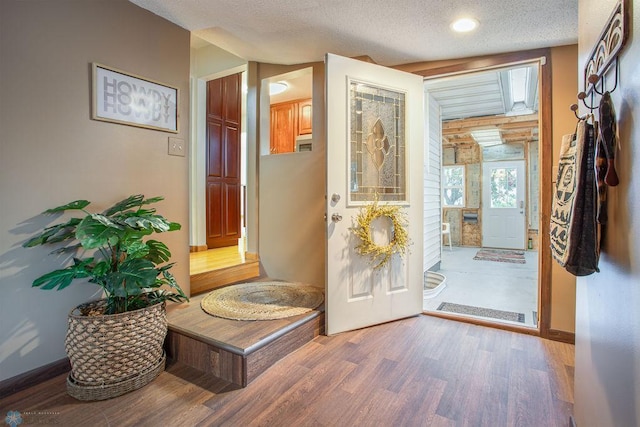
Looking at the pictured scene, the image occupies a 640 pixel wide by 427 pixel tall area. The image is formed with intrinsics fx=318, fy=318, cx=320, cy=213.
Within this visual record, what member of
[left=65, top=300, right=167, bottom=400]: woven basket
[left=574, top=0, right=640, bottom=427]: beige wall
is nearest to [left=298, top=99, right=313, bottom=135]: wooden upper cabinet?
[left=65, top=300, right=167, bottom=400]: woven basket

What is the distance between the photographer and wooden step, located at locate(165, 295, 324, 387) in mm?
1812

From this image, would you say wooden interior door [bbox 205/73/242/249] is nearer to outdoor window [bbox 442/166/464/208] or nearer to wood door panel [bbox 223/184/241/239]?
wood door panel [bbox 223/184/241/239]

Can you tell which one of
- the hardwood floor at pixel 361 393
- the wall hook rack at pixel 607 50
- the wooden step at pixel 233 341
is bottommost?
the hardwood floor at pixel 361 393

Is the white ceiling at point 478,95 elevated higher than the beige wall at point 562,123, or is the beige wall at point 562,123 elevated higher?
the white ceiling at point 478,95

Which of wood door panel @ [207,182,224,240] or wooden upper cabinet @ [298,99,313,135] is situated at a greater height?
wooden upper cabinet @ [298,99,313,135]

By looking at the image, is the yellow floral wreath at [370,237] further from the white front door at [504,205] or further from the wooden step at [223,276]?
the white front door at [504,205]

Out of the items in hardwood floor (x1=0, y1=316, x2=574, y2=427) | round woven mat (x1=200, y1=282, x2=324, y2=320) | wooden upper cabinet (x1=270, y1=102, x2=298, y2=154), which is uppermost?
wooden upper cabinet (x1=270, y1=102, x2=298, y2=154)

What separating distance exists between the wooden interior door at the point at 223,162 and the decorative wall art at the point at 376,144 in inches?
91.6

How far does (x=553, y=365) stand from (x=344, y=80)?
2394mm

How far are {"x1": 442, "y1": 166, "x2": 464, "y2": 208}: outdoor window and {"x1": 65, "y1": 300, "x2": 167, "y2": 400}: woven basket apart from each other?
7659 mm

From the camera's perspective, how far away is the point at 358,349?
7.23 feet

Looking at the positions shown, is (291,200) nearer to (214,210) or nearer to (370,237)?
(370,237)

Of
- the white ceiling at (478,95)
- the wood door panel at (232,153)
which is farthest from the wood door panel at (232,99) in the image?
the white ceiling at (478,95)

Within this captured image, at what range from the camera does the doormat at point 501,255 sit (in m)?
5.94
